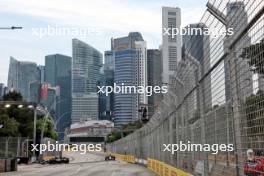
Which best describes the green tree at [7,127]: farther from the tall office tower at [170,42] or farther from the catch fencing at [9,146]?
the tall office tower at [170,42]

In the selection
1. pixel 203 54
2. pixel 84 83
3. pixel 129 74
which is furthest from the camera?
pixel 84 83

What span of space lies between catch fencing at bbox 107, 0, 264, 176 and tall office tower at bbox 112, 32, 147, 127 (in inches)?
3047

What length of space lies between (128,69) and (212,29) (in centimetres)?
10711

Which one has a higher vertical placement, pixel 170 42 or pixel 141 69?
pixel 141 69

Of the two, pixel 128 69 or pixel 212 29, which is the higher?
pixel 128 69

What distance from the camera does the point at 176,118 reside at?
14781 millimetres

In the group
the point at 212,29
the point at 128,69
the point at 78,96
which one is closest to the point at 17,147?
the point at 212,29

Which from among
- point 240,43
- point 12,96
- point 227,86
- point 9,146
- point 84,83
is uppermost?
point 84,83

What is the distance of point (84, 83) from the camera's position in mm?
162875

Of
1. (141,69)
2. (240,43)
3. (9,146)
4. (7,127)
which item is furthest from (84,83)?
(240,43)

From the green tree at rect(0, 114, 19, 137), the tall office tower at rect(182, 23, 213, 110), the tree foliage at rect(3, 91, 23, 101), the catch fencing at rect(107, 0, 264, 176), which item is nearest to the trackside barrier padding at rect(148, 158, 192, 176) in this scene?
the catch fencing at rect(107, 0, 264, 176)

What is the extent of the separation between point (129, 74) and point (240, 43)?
106170 millimetres

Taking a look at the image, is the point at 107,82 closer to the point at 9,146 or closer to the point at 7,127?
the point at 7,127

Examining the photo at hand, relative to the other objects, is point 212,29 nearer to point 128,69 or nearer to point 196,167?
point 196,167
